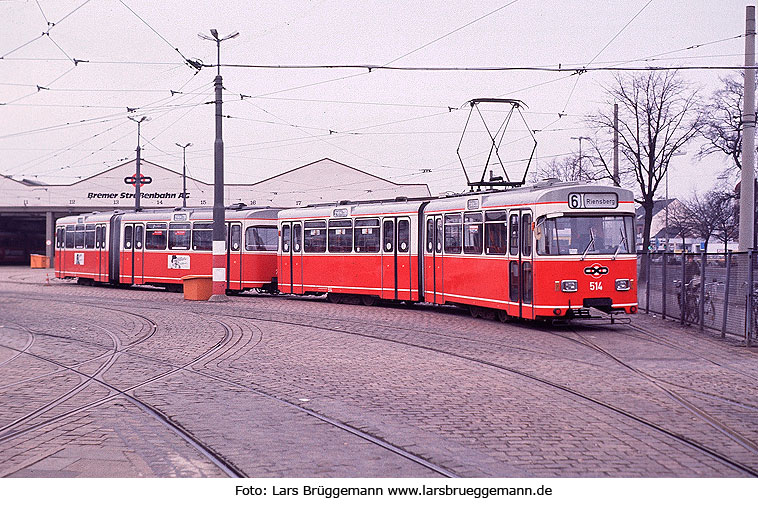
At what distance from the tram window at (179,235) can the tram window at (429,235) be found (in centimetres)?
1144

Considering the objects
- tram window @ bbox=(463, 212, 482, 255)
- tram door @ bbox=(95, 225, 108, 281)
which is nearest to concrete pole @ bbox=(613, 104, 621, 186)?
tram window @ bbox=(463, 212, 482, 255)

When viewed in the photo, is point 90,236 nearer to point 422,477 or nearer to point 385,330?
point 385,330

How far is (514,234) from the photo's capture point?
58.3ft

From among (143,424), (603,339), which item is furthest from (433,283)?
(143,424)

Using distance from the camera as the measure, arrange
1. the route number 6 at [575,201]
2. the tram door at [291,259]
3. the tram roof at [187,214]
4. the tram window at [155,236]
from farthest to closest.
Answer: the tram window at [155,236]
the tram roof at [187,214]
the tram door at [291,259]
the route number 6 at [575,201]

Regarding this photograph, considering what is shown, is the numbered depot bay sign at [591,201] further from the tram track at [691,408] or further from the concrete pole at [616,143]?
the concrete pole at [616,143]

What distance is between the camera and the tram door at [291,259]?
1055 inches

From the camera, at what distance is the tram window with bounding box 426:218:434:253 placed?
2139 centimetres

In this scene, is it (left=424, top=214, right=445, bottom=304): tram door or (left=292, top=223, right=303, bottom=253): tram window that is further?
(left=292, top=223, right=303, bottom=253): tram window

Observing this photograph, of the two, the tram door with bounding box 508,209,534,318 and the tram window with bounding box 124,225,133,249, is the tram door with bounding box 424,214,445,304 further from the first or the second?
the tram window with bounding box 124,225,133,249

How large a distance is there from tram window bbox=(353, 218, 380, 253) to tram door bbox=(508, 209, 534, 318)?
6290mm

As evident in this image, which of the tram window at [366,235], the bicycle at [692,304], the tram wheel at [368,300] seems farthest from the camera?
the tram wheel at [368,300]

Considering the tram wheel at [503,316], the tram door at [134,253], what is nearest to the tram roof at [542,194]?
the tram wheel at [503,316]

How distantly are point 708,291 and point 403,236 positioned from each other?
7.91m
